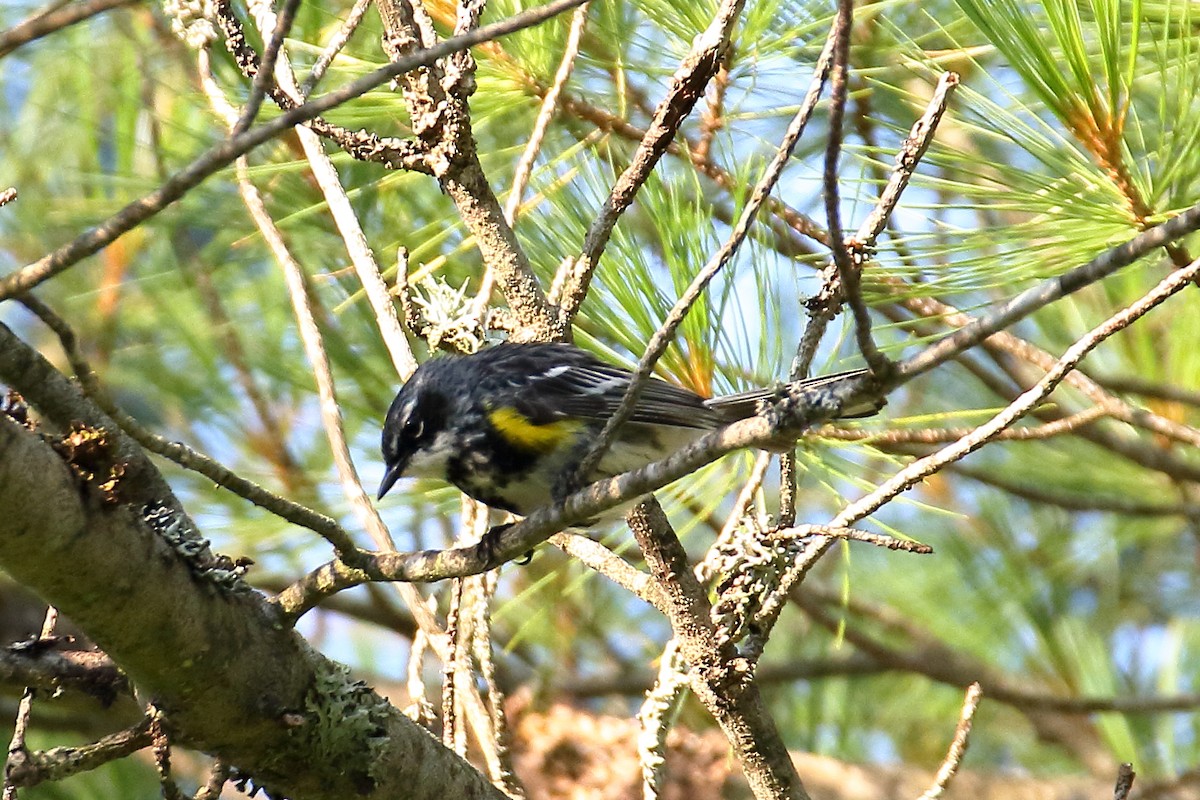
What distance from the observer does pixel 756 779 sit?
7.36 ft

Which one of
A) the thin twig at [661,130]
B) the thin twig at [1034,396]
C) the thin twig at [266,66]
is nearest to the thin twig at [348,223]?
the thin twig at [661,130]

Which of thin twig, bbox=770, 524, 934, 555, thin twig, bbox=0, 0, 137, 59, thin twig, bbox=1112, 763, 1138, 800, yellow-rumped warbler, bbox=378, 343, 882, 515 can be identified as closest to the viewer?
thin twig, bbox=0, 0, 137, 59

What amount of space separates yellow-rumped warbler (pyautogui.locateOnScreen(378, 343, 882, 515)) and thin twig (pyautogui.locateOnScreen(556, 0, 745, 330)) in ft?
0.58

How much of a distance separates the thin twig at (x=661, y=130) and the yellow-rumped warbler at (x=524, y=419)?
6.9 inches

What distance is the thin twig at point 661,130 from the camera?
1.90 m

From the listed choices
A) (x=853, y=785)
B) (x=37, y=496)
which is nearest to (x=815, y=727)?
(x=853, y=785)

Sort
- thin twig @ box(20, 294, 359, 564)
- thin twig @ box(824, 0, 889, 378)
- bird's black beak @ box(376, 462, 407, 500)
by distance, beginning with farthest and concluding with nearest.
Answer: bird's black beak @ box(376, 462, 407, 500)
thin twig @ box(20, 294, 359, 564)
thin twig @ box(824, 0, 889, 378)

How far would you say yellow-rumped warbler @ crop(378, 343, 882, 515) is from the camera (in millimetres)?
2422

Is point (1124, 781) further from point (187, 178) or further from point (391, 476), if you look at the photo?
point (187, 178)

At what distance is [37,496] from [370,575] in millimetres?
482

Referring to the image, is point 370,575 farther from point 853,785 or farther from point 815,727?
point 815,727

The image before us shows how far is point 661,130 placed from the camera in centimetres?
202

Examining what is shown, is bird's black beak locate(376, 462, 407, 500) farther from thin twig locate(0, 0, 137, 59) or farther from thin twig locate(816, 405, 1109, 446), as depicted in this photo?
thin twig locate(0, 0, 137, 59)

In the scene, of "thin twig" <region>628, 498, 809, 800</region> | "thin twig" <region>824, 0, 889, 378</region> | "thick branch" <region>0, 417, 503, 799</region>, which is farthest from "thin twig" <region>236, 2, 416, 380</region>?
"thin twig" <region>824, 0, 889, 378</region>
